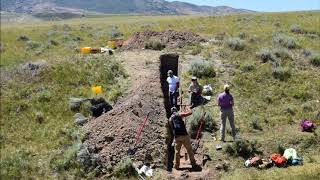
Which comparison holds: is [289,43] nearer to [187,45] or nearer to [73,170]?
[187,45]

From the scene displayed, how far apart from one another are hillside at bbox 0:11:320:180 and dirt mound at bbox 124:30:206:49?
18 cm

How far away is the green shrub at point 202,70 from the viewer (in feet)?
91.7

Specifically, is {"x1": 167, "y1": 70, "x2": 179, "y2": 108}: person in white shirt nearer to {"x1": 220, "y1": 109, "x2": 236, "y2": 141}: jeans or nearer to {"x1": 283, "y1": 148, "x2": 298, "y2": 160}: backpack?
{"x1": 220, "y1": 109, "x2": 236, "y2": 141}: jeans

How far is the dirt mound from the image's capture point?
35.5 m

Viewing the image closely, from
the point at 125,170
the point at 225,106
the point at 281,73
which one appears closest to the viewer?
the point at 125,170

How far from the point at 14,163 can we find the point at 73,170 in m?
2.44

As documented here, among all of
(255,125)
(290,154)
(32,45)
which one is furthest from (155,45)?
(290,154)

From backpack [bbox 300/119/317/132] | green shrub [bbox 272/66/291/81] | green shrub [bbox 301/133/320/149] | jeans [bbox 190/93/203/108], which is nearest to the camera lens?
green shrub [bbox 301/133/320/149]

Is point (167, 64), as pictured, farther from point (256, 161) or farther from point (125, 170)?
point (256, 161)

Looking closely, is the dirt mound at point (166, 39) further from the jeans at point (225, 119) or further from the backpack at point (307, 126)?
the jeans at point (225, 119)

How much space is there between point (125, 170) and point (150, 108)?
5.24 metres

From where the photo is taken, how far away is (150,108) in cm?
2292

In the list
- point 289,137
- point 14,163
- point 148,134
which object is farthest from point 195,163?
point 14,163

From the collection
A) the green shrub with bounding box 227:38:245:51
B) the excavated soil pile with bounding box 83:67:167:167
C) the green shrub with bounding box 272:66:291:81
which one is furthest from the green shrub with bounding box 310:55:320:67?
the excavated soil pile with bounding box 83:67:167:167
